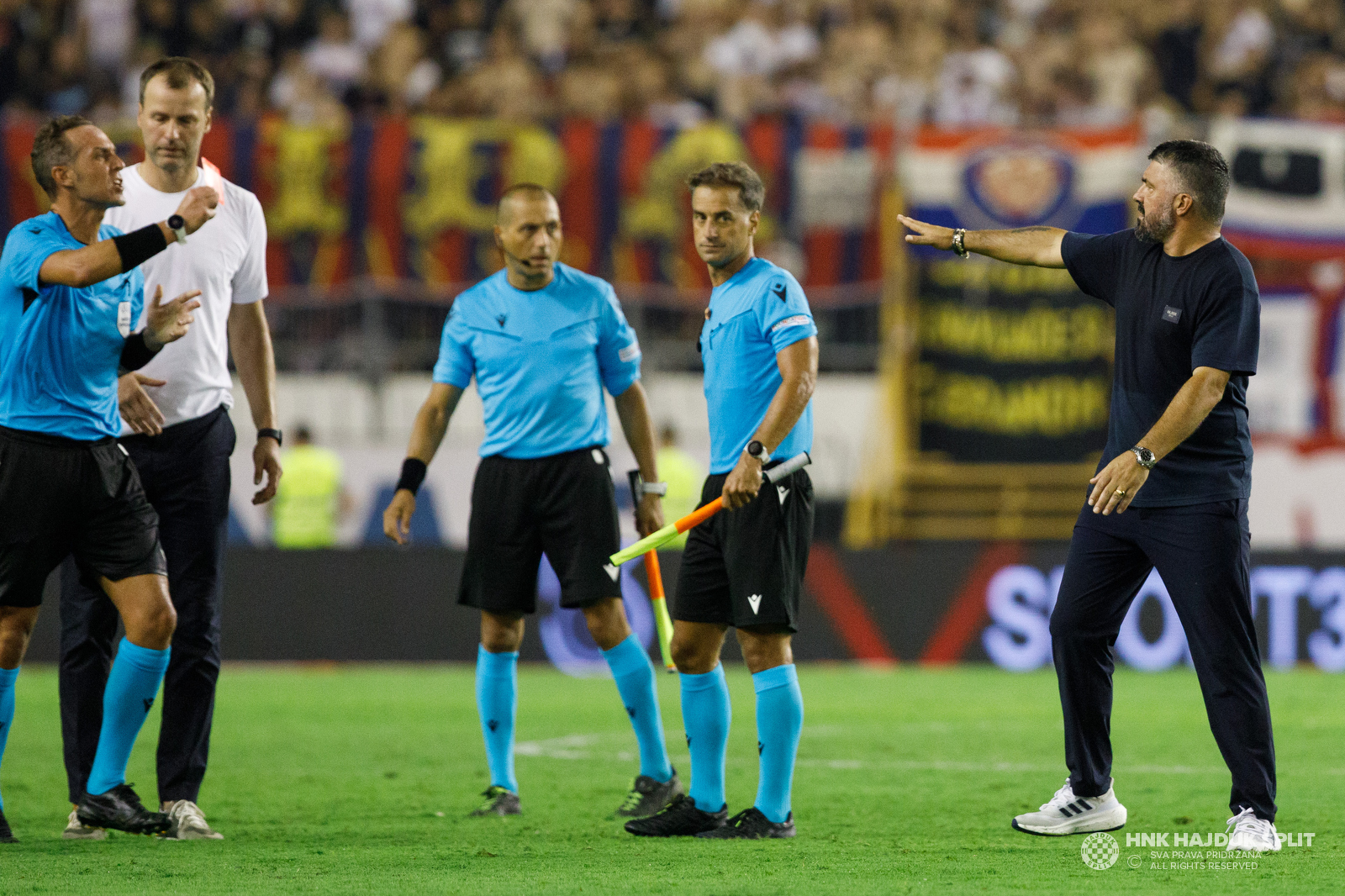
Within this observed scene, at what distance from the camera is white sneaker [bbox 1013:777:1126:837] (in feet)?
19.4

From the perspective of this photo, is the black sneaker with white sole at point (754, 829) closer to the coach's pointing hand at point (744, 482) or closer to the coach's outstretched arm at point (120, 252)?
the coach's pointing hand at point (744, 482)

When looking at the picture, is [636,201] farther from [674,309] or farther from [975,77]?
[975,77]

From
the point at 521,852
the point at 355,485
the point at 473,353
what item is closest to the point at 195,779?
the point at 521,852

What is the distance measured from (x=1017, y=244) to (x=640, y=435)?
1799mm

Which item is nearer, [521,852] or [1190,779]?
[521,852]

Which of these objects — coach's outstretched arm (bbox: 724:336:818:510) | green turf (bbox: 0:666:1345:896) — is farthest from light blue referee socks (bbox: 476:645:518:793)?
coach's outstretched arm (bbox: 724:336:818:510)

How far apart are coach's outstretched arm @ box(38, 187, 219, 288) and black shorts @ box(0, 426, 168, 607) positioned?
23.5 inches

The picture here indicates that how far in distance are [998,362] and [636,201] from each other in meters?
3.89

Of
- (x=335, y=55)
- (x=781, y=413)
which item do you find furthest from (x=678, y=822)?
(x=335, y=55)

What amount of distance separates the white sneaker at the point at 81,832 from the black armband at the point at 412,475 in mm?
1696

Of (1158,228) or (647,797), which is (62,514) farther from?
(1158,228)

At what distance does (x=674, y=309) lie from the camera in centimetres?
1678

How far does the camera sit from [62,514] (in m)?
5.82

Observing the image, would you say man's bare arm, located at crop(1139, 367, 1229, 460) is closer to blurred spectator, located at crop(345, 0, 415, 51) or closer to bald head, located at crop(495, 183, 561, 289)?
bald head, located at crop(495, 183, 561, 289)
